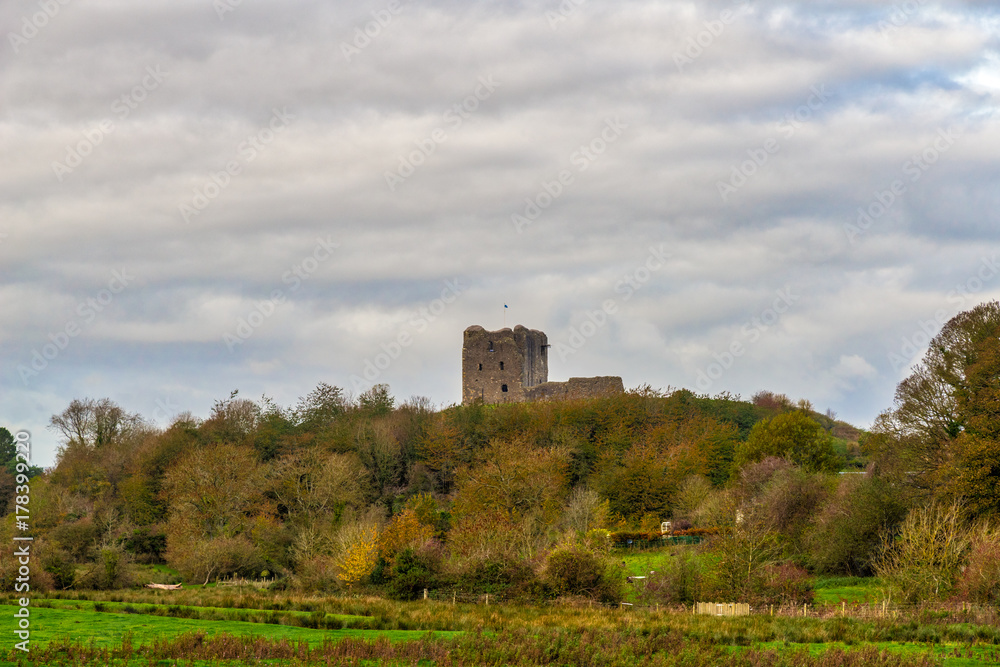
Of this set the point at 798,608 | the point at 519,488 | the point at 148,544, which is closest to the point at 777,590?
the point at 798,608

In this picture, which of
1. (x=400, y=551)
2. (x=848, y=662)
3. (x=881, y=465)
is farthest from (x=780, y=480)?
(x=848, y=662)

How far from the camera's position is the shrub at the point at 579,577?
38.9m

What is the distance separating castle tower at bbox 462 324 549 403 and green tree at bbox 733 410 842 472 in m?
25.7

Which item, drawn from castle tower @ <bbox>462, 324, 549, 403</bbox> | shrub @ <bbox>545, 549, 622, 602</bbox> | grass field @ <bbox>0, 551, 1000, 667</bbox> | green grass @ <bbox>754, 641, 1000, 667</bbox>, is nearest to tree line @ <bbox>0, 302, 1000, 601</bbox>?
shrub @ <bbox>545, 549, 622, 602</bbox>

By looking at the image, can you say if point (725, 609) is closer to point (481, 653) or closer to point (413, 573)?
point (481, 653)

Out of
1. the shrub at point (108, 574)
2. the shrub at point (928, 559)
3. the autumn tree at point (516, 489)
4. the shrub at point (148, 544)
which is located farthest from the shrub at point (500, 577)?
the shrub at point (148, 544)

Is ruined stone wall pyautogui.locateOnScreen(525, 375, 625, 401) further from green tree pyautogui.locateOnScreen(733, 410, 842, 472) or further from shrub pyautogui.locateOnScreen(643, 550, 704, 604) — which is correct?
shrub pyautogui.locateOnScreen(643, 550, 704, 604)

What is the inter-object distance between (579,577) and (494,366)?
45653 millimetres

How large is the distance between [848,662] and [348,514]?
120ft

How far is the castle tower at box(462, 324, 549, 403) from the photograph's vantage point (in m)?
83.4

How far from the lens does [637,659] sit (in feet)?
81.6

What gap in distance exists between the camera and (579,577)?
38.9 metres

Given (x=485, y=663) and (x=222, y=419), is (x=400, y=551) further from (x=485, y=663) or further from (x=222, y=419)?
(x=222, y=419)

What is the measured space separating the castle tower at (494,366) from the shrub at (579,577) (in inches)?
1730
